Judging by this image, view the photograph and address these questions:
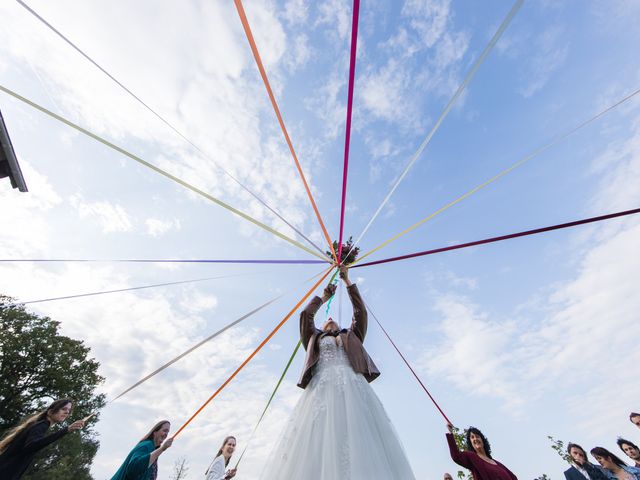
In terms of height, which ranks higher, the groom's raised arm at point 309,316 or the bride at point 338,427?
the groom's raised arm at point 309,316

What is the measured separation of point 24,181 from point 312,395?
6.33m

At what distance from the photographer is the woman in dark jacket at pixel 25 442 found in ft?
9.15

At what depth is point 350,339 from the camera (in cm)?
298

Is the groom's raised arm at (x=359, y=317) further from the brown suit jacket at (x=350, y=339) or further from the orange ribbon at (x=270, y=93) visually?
the orange ribbon at (x=270, y=93)

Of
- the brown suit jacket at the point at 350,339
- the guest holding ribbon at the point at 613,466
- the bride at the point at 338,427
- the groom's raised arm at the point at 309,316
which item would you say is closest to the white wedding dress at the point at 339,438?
the bride at the point at 338,427

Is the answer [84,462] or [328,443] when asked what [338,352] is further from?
[84,462]

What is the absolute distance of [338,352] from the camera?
295 centimetres

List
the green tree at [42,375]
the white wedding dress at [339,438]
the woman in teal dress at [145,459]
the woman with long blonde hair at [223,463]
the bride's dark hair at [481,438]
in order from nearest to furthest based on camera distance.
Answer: the white wedding dress at [339,438], the woman in teal dress at [145,459], the bride's dark hair at [481,438], the woman with long blonde hair at [223,463], the green tree at [42,375]

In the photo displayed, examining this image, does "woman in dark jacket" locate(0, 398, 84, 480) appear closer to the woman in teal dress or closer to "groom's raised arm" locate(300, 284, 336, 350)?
the woman in teal dress

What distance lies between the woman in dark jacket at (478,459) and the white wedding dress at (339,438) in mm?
1361

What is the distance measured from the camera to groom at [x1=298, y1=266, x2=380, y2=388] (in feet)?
9.36

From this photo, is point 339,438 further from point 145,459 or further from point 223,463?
point 223,463

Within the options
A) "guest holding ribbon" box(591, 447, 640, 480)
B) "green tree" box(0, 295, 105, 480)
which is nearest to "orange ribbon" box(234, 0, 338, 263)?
"guest holding ribbon" box(591, 447, 640, 480)

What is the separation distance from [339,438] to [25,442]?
3.14m
